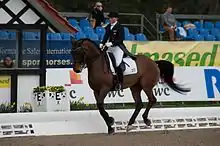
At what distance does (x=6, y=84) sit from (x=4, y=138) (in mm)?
4955

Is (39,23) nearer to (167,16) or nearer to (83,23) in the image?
(83,23)

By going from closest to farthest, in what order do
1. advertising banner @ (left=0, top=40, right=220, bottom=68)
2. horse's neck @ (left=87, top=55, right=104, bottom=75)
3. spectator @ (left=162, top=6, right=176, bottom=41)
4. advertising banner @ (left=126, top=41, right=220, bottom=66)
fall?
horse's neck @ (left=87, top=55, right=104, bottom=75) → advertising banner @ (left=0, top=40, right=220, bottom=68) → advertising banner @ (left=126, top=41, right=220, bottom=66) → spectator @ (left=162, top=6, right=176, bottom=41)

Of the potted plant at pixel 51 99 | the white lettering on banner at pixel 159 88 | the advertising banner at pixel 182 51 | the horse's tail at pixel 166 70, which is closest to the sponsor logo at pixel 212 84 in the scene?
the white lettering on banner at pixel 159 88

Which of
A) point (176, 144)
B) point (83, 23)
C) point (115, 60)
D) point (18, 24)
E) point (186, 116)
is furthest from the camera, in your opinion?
point (83, 23)

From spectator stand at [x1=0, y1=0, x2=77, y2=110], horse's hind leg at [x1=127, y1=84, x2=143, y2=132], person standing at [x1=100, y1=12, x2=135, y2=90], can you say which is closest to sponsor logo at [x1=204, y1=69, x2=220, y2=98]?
spectator stand at [x1=0, y1=0, x2=77, y2=110]

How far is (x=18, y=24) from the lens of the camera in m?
17.0

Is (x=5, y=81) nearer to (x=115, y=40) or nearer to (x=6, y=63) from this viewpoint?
(x=6, y=63)

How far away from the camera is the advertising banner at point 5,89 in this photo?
1716 centimetres

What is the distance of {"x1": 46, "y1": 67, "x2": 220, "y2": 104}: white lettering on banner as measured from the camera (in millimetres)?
18484

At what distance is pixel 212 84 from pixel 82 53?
27.4ft

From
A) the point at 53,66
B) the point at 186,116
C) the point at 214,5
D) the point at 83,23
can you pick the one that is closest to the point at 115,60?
the point at 186,116

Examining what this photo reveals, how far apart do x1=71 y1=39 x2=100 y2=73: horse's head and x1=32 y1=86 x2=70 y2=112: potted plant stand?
2.40 metres

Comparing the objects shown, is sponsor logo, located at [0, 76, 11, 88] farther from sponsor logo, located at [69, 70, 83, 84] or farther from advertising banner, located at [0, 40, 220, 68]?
sponsor logo, located at [69, 70, 83, 84]

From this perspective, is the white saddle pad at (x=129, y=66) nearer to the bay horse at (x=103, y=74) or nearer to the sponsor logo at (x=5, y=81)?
the bay horse at (x=103, y=74)
